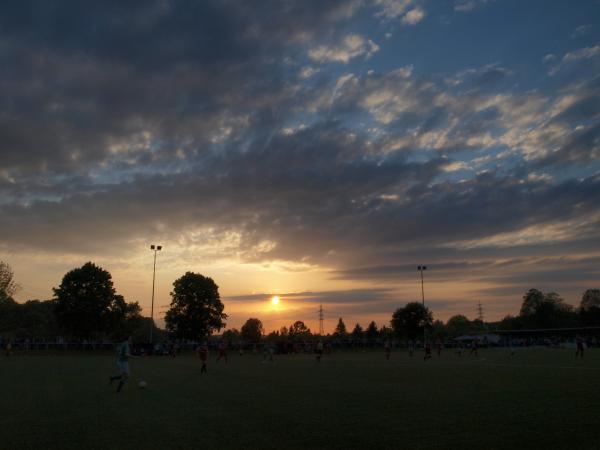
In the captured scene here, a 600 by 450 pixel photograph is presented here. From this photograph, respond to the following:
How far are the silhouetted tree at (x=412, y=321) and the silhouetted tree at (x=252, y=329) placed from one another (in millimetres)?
71632

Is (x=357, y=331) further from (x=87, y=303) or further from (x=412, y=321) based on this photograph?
(x=87, y=303)

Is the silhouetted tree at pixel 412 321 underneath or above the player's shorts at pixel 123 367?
above

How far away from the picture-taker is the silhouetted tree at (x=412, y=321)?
12319 centimetres

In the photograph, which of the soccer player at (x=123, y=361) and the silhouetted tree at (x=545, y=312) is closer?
the soccer player at (x=123, y=361)

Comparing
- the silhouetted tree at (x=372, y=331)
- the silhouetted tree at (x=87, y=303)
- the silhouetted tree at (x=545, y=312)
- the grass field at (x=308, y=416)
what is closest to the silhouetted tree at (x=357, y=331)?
the silhouetted tree at (x=372, y=331)

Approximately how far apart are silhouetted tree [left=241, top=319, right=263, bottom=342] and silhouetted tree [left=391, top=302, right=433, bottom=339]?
71.6 metres

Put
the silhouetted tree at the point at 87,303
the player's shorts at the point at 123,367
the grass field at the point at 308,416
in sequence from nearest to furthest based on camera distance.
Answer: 1. the grass field at the point at 308,416
2. the player's shorts at the point at 123,367
3. the silhouetted tree at the point at 87,303

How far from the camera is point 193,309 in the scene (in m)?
88.2

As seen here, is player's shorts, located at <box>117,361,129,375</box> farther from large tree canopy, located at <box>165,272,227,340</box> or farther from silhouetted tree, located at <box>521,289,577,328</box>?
silhouetted tree, located at <box>521,289,577,328</box>

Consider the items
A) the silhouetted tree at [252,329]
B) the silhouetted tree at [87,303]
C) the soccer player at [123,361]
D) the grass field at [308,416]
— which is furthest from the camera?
the silhouetted tree at [252,329]

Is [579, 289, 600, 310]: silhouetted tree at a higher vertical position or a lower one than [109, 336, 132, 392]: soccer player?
higher

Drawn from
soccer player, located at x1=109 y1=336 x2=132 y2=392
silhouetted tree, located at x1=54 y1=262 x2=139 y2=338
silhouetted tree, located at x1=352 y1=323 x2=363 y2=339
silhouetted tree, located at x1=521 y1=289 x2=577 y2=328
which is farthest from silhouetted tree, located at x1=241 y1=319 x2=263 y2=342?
soccer player, located at x1=109 y1=336 x2=132 y2=392

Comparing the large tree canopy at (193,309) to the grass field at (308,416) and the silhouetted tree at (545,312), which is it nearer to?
the grass field at (308,416)

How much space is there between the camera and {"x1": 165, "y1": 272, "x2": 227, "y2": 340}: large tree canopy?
88.0 m
